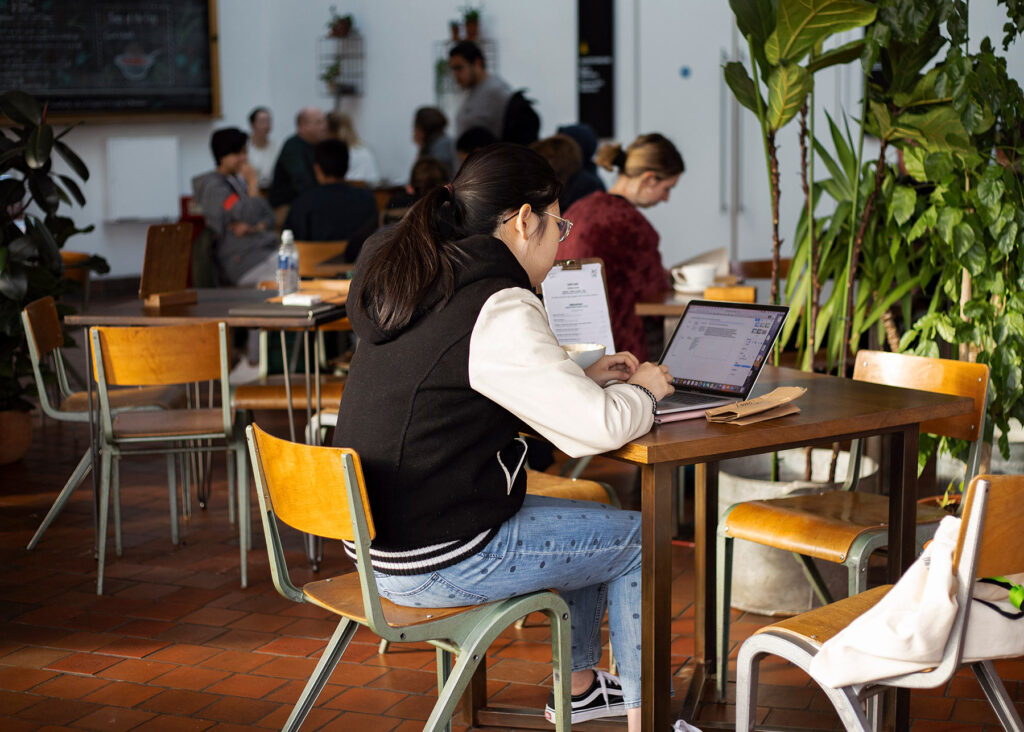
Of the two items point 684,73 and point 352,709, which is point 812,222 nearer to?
point 352,709

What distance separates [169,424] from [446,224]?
→ 6.14 ft

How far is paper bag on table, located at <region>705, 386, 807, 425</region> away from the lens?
7.07 feet

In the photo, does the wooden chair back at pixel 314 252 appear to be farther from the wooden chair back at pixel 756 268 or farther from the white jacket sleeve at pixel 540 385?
the white jacket sleeve at pixel 540 385

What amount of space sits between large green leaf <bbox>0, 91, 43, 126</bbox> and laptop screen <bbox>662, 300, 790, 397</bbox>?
312 centimetres

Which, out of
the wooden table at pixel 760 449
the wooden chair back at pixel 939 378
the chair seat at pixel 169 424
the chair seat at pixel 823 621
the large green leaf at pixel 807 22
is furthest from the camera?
the chair seat at pixel 169 424

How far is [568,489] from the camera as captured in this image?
2865mm

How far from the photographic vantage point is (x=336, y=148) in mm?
6176

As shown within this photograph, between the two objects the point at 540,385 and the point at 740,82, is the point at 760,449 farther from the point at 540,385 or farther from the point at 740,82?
the point at 740,82

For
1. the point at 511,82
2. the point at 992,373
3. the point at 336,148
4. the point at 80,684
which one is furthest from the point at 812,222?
the point at 511,82

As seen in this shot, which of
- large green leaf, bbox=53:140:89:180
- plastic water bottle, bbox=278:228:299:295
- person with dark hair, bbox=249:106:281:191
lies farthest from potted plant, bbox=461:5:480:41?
plastic water bottle, bbox=278:228:299:295

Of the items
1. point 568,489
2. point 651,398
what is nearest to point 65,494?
point 568,489

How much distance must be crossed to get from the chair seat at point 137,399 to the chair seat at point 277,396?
24 cm

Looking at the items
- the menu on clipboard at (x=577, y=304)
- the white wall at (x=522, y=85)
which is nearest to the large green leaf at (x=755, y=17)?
the menu on clipboard at (x=577, y=304)

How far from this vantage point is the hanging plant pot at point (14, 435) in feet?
16.5
